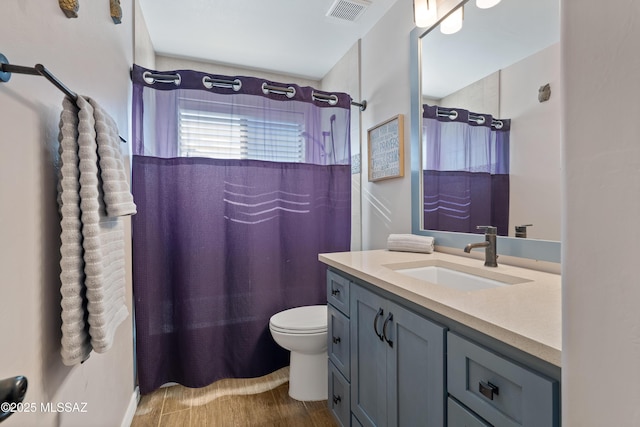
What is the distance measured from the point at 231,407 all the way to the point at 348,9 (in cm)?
254

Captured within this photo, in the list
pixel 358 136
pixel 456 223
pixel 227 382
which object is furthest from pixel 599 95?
pixel 227 382

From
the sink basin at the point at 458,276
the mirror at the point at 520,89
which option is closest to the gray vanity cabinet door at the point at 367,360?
the sink basin at the point at 458,276

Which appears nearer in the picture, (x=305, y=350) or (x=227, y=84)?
(x=305, y=350)

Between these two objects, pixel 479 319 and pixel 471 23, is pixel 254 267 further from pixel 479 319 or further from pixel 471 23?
pixel 471 23

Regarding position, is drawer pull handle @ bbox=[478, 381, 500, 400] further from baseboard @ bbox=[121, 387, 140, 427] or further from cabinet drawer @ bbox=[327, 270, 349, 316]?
baseboard @ bbox=[121, 387, 140, 427]

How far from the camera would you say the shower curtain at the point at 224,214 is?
5.76 feet

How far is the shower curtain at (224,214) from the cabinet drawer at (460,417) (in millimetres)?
1402

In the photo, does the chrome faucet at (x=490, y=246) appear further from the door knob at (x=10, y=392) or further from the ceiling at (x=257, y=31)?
the ceiling at (x=257, y=31)

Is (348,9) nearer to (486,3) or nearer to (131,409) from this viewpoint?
(486,3)

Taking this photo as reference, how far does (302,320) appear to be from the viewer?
1.81 meters

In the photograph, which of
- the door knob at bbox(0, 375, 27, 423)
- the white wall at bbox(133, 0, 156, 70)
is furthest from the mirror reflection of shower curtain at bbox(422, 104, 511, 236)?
the white wall at bbox(133, 0, 156, 70)

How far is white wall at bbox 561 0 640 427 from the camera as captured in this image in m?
0.35

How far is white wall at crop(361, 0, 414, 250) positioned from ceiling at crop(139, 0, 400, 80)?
126 millimetres

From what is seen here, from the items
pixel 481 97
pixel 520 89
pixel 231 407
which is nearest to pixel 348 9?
pixel 481 97
